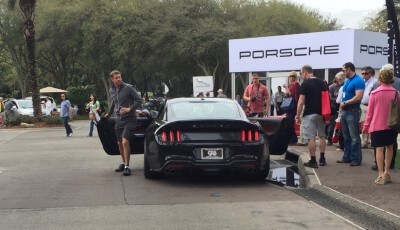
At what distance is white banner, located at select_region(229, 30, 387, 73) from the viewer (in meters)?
21.4

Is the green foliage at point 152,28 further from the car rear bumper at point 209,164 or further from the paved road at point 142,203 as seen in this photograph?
the car rear bumper at point 209,164

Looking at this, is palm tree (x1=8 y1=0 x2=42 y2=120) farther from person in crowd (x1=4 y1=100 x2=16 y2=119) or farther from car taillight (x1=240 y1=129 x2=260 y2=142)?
car taillight (x1=240 y1=129 x2=260 y2=142)

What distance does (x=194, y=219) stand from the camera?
595cm

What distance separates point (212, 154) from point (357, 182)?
227 cm

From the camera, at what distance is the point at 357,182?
25.5 feet

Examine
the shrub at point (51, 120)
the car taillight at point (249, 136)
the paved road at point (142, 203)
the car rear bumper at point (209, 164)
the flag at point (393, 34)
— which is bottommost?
the shrub at point (51, 120)

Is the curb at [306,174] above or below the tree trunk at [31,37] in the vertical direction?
below

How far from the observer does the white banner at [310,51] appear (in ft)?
70.3

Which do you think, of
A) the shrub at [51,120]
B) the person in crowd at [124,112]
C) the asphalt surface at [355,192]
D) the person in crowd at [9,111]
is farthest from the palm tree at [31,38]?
→ the asphalt surface at [355,192]

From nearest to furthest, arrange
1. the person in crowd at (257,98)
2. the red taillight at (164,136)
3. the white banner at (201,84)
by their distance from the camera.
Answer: the red taillight at (164,136) < the person in crowd at (257,98) < the white banner at (201,84)

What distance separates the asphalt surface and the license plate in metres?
1.32

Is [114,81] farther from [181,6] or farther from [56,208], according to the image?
[181,6]

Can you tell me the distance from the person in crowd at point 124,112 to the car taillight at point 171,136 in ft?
4.56

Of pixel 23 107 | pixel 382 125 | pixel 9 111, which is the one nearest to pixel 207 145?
pixel 382 125
